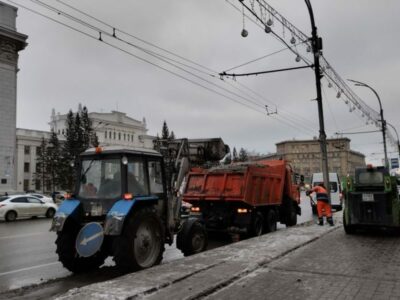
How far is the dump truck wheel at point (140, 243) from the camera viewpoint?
8.56 meters

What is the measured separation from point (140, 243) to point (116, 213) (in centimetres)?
90

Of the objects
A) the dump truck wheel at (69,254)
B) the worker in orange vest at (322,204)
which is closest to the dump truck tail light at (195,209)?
the worker in orange vest at (322,204)

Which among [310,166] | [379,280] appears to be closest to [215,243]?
[379,280]

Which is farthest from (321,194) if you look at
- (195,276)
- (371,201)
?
(195,276)

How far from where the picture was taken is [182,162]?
1094 centimetres

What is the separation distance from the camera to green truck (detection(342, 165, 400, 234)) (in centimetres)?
1372

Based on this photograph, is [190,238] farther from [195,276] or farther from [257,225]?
[257,225]

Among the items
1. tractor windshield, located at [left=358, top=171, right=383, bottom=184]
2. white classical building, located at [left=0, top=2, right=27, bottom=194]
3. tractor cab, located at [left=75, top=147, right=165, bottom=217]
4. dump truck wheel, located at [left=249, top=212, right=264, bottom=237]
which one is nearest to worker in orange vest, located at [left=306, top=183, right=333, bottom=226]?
tractor windshield, located at [left=358, top=171, right=383, bottom=184]

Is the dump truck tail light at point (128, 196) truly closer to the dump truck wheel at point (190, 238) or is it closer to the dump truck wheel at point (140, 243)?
the dump truck wheel at point (140, 243)

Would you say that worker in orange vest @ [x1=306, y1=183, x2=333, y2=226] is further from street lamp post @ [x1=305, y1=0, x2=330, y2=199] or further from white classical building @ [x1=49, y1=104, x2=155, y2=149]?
white classical building @ [x1=49, y1=104, x2=155, y2=149]

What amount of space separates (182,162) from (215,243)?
4.43 m

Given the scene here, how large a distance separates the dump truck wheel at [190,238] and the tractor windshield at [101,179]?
2295 millimetres

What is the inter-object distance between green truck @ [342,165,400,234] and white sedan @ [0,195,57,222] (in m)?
18.7

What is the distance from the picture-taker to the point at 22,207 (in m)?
25.8
